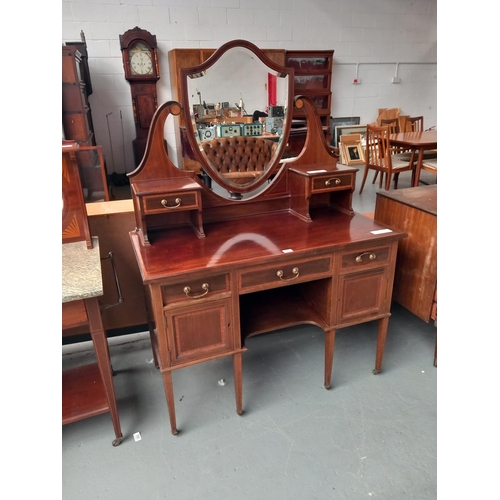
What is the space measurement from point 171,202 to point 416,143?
2961 mm

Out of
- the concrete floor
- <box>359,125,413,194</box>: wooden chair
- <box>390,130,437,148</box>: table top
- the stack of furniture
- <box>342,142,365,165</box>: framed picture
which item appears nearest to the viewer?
the concrete floor

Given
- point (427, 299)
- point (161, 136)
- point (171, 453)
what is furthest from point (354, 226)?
point (171, 453)

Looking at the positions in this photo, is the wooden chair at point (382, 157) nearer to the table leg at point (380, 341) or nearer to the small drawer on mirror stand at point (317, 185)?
the small drawer on mirror stand at point (317, 185)

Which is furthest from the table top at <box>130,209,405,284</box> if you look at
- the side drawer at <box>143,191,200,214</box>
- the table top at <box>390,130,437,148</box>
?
the table top at <box>390,130,437,148</box>

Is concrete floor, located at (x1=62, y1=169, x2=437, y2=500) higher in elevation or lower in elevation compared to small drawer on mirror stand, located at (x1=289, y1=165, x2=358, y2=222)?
lower

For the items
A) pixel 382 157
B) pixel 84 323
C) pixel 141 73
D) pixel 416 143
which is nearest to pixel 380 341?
pixel 84 323

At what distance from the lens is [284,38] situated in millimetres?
4676

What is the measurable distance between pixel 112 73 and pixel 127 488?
4.14 meters

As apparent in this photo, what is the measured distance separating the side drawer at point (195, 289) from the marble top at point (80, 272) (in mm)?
203

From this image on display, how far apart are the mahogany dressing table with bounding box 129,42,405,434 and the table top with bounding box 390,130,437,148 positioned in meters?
2.31

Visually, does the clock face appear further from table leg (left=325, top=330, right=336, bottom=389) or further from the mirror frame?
table leg (left=325, top=330, right=336, bottom=389)

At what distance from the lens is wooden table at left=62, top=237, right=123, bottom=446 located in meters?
1.20

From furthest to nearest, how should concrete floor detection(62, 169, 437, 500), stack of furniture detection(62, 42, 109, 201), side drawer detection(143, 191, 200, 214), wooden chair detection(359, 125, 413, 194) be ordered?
wooden chair detection(359, 125, 413, 194)
stack of furniture detection(62, 42, 109, 201)
side drawer detection(143, 191, 200, 214)
concrete floor detection(62, 169, 437, 500)

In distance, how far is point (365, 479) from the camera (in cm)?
128
